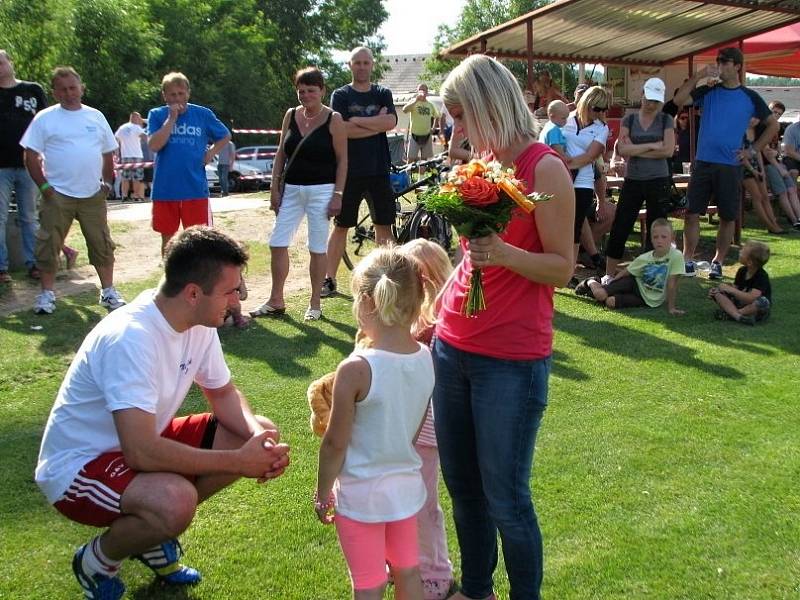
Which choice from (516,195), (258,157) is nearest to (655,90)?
(516,195)

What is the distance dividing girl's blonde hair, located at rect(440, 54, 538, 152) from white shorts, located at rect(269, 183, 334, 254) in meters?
4.44

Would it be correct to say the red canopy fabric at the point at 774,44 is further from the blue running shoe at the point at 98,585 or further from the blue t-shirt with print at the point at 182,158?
the blue running shoe at the point at 98,585

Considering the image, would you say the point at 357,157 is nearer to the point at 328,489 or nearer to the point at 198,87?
the point at 328,489

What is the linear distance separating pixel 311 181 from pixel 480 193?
479 centimetres

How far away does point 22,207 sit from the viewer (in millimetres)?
8727

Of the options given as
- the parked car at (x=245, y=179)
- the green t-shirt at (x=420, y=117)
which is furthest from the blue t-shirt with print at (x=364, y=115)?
the parked car at (x=245, y=179)

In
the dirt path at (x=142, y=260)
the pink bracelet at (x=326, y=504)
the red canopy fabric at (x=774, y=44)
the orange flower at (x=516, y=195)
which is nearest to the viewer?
the orange flower at (x=516, y=195)

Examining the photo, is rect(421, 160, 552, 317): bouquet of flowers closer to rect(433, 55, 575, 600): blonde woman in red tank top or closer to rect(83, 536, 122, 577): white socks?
rect(433, 55, 575, 600): blonde woman in red tank top

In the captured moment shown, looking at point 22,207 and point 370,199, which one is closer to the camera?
point 370,199

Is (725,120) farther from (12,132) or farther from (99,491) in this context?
(99,491)

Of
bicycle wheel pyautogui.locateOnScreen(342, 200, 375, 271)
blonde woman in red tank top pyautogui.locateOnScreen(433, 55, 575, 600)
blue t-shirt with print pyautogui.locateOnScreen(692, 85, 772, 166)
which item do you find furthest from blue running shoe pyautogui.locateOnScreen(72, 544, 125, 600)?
blue t-shirt with print pyautogui.locateOnScreen(692, 85, 772, 166)

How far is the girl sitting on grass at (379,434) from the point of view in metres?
2.85

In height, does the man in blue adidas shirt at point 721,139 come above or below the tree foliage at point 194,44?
below

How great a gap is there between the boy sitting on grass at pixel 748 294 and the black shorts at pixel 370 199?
3.06 m
